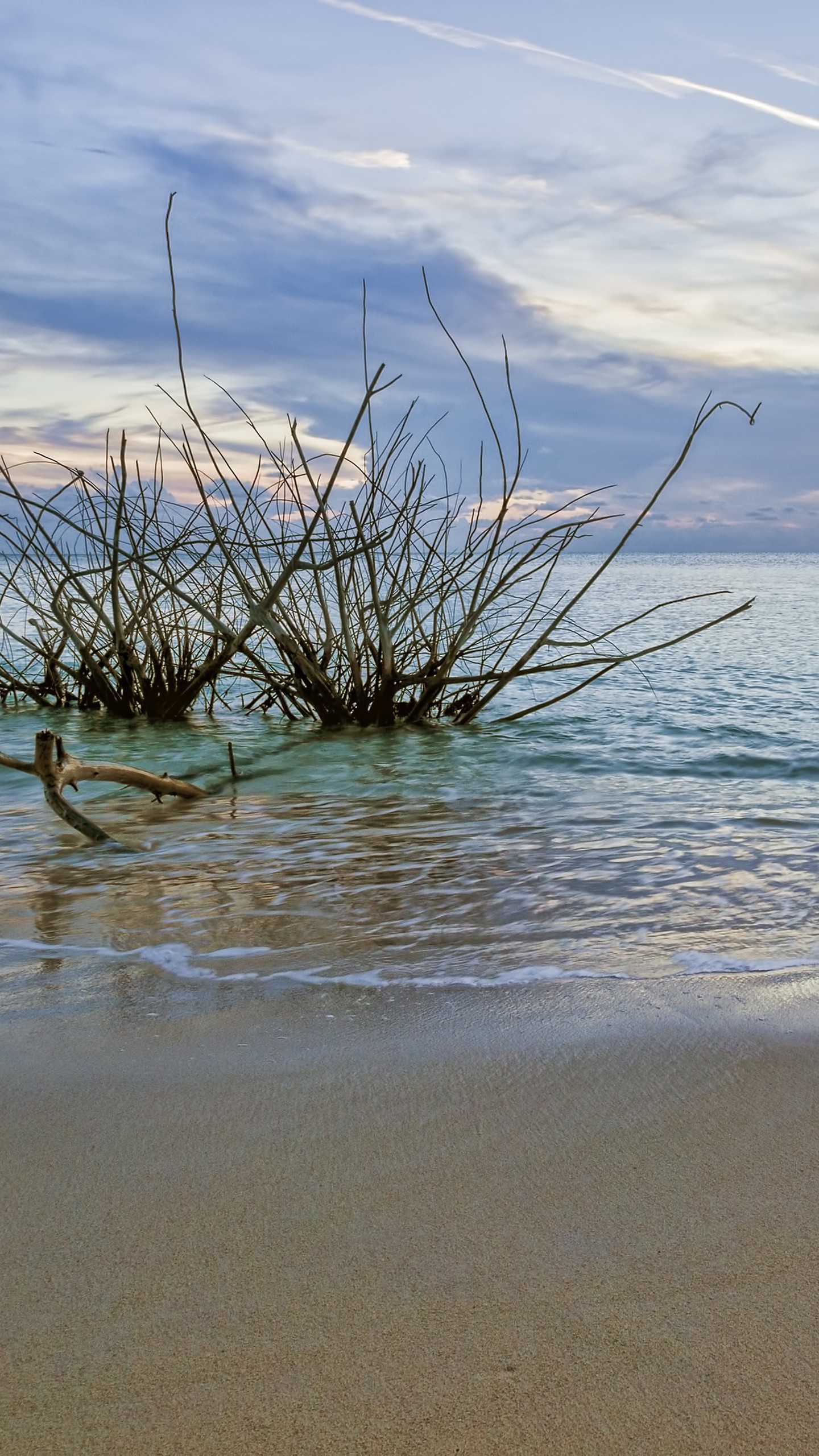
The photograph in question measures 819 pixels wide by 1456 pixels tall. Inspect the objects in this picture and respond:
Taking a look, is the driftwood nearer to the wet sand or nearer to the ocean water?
the ocean water

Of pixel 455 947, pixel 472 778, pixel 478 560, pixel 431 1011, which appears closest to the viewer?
pixel 431 1011

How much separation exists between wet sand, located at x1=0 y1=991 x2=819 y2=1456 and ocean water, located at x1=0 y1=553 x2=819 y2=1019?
1.61 feet

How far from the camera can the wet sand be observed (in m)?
1.28

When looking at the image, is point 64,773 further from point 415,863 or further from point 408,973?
point 408,973

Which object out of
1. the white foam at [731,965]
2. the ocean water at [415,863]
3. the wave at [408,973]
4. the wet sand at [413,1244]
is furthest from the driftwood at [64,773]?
the white foam at [731,965]

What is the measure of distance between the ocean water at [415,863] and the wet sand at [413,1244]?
1.61 ft

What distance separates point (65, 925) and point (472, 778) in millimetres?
2971

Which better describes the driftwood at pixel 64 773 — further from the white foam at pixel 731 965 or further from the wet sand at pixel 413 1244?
the white foam at pixel 731 965

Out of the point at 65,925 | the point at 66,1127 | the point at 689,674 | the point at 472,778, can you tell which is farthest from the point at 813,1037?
the point at 689,674

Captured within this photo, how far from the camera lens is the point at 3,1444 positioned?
48.8 inches

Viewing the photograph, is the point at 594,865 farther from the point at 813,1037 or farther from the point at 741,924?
the point at 813,1037

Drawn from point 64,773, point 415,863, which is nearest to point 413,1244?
point 415,863

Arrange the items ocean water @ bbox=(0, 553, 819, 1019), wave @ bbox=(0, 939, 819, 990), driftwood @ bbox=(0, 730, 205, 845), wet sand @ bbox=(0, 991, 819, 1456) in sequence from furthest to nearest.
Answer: driftwood @ bbox=(0, 730, 205, 845), ocean water @ bbox=(0, 553, 819, 1019), wave @ bbox=(0, 939, 819, 990), wet sand @ bbox=(0, 991, 819, 1456)

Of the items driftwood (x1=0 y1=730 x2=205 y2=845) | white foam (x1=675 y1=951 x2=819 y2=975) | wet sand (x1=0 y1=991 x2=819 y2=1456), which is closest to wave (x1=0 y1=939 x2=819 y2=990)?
white foam (x1=675 y1=951 x2=819 y2=975)
